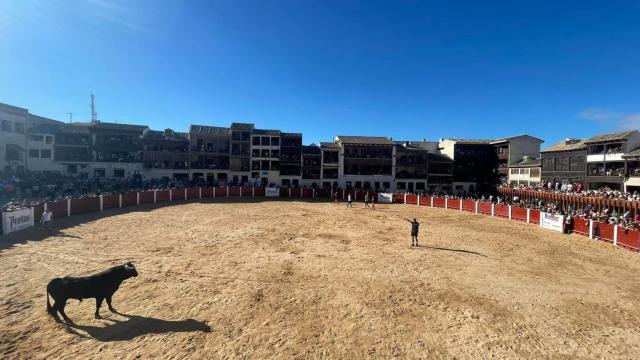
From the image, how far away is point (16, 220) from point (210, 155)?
1377 inches

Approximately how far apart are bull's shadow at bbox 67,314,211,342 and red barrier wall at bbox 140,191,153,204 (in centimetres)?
2880

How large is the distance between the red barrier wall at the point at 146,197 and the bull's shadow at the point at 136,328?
28803mm

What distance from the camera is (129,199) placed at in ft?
103

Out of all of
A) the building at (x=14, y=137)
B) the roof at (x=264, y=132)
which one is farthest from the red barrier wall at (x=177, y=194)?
the building at (x=14, y=137)

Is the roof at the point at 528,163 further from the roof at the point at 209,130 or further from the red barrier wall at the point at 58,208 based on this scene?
the red barrier wall at the point at 58,208

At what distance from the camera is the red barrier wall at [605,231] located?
66.2 feet

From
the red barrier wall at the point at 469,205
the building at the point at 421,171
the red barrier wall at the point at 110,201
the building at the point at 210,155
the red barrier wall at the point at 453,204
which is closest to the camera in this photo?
the red barrier wall at the point at 110,201

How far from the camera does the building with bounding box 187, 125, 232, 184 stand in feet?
169

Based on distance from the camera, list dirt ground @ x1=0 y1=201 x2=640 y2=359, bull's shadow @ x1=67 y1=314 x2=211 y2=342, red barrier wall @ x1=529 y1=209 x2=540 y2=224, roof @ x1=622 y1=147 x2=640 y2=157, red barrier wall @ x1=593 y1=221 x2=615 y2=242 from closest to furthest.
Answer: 1. dirt ground @ x1=0 y1=201 x2=640 y2=359
2. bull's shadow @ x1=67 y1=314 x2=211 y2=342
3. red barrier wall @ x1=593 y1=221 x2=615 y2=242
4. red barrier wall @ x1=529 y1=209 x2=540 y2=224
5. roof @ x1=622 y1=147 x2=640 y2=157

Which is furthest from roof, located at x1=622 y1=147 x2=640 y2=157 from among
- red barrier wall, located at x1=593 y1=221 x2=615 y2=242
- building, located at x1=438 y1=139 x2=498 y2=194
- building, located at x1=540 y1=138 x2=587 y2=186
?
building, located at x1=438 y1=139 x2=498 y2=194

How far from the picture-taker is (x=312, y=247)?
1708 centimetres

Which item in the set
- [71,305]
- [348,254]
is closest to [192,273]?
[71,305]

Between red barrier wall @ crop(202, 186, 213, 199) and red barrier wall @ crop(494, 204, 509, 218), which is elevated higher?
red barrier wall @ crop(202, 186, 213, 199)

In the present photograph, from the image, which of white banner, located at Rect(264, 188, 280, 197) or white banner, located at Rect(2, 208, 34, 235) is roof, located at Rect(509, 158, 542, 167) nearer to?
white banner, located at Rect(264, 188, 280, 197)
